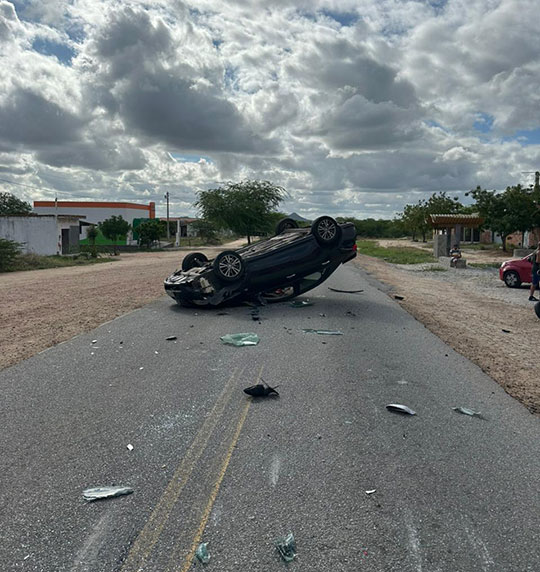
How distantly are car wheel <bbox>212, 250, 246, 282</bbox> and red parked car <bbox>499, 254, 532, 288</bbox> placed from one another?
12374 mm

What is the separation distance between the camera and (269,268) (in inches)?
494

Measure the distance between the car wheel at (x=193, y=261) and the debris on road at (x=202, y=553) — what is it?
35.9 ft

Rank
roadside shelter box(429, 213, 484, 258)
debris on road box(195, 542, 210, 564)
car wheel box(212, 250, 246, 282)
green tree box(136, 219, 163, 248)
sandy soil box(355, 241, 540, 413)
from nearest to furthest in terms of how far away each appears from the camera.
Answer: debris on road box(195, 542, 210, 564) → sandy soil box(355, 241, 540, 413) → car wheel box(212, 250, 246, 282) → roadside shelter box(429, 213, 484, 258) → green tree box(136, 219, 163, 248)

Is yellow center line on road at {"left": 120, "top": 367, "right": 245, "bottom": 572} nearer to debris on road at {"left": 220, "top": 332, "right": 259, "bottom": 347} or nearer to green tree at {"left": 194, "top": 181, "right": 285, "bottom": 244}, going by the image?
debris on road at {"left": 220, "top": 332, "right": 259, "bottom": 347}

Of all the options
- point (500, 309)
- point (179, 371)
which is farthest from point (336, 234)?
point (179, 371)

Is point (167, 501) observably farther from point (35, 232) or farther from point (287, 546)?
point (35, 232)

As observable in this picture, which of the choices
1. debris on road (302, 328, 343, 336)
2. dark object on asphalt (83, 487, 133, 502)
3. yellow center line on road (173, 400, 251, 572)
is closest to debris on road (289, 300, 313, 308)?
debris on road (302, 328, 343, 336)

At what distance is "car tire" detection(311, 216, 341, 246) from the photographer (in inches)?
504

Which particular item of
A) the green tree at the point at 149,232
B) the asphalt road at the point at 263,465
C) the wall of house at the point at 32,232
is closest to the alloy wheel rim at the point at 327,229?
the asphalt road at the point at 263,465

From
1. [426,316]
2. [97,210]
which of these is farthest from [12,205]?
[426,316]

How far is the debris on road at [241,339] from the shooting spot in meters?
8.75

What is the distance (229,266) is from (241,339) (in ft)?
11.0

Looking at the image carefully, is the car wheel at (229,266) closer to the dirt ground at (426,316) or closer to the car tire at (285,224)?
the dirt ground at (426,316)

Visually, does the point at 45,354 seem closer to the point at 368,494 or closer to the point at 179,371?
the point at 179,371
